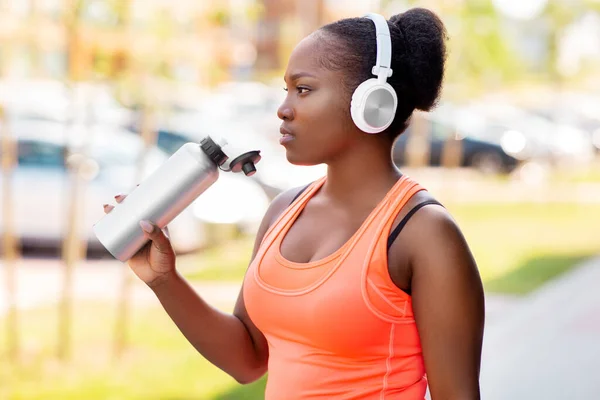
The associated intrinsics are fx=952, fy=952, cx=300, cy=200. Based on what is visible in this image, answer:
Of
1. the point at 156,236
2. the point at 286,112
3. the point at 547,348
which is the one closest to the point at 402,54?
the point at 286,112

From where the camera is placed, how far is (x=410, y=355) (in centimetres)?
189

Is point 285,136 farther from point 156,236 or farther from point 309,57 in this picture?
point 156,236

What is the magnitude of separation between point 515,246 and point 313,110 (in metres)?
10.4

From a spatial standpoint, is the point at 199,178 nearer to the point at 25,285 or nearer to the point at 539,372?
the point at 539,372

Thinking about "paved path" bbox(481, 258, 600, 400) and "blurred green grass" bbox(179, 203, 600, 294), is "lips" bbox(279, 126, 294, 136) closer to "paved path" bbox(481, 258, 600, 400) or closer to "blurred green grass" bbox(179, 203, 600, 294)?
"paved path" bbox(481, 258, 600, 400)

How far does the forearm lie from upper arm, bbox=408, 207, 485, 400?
1.71 ft

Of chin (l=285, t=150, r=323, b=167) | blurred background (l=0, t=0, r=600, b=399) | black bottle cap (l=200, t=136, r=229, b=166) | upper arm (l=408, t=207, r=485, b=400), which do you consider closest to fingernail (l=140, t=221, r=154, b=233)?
black bottle cap (l=200, t=136, r=229, b=166)

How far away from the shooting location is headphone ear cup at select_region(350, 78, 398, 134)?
6.16ft

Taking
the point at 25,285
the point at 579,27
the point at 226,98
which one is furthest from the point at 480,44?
the point at 226,98

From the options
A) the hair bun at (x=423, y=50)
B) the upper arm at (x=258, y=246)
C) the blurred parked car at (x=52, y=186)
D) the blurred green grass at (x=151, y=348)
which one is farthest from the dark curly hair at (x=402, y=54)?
the blurred parked car at (x=52, y=186)

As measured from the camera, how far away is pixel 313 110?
6.32 feet

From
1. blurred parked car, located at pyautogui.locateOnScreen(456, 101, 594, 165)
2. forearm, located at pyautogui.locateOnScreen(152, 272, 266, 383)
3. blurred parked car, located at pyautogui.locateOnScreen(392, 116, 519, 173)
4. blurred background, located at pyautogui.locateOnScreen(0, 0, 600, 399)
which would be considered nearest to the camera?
forearm, located at pyautogui.locateOnScreen(152, 272, 266, 383)

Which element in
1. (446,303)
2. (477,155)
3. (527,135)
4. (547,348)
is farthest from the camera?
(527,135)

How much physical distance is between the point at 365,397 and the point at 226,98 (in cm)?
2170
